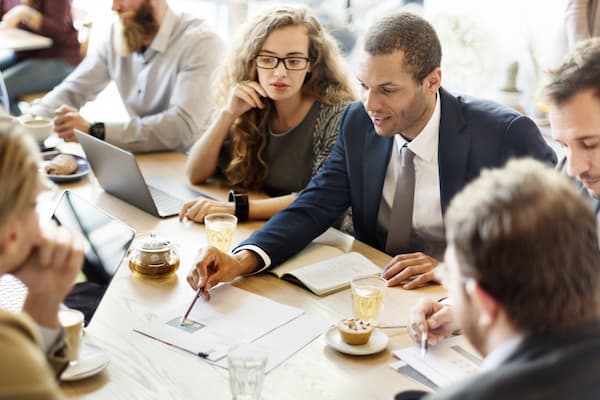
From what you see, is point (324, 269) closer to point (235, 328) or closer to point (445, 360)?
point (235, 328)

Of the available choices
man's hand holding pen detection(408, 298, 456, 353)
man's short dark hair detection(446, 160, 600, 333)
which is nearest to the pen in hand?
man's hand holding pen detection(408, 298, 456, 353)

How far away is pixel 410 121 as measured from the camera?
2117 mm

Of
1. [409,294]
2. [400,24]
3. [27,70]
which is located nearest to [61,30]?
[27,70]

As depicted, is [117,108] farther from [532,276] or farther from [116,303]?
[532,276]

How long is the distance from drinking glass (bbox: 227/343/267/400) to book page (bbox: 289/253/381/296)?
478 millimetres

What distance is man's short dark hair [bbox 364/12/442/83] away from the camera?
6.73 ft

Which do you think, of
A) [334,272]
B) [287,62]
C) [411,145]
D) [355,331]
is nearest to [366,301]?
[355,331]

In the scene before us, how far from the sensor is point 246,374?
51.0 inches

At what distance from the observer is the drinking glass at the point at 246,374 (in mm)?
1294

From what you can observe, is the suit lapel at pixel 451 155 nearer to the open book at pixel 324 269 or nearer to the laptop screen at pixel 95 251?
the open book at pixel 324 269

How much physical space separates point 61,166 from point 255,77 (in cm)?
74

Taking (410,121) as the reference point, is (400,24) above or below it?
above

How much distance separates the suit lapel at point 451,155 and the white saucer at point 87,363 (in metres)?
1.08

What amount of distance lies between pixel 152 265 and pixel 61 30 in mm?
3251
